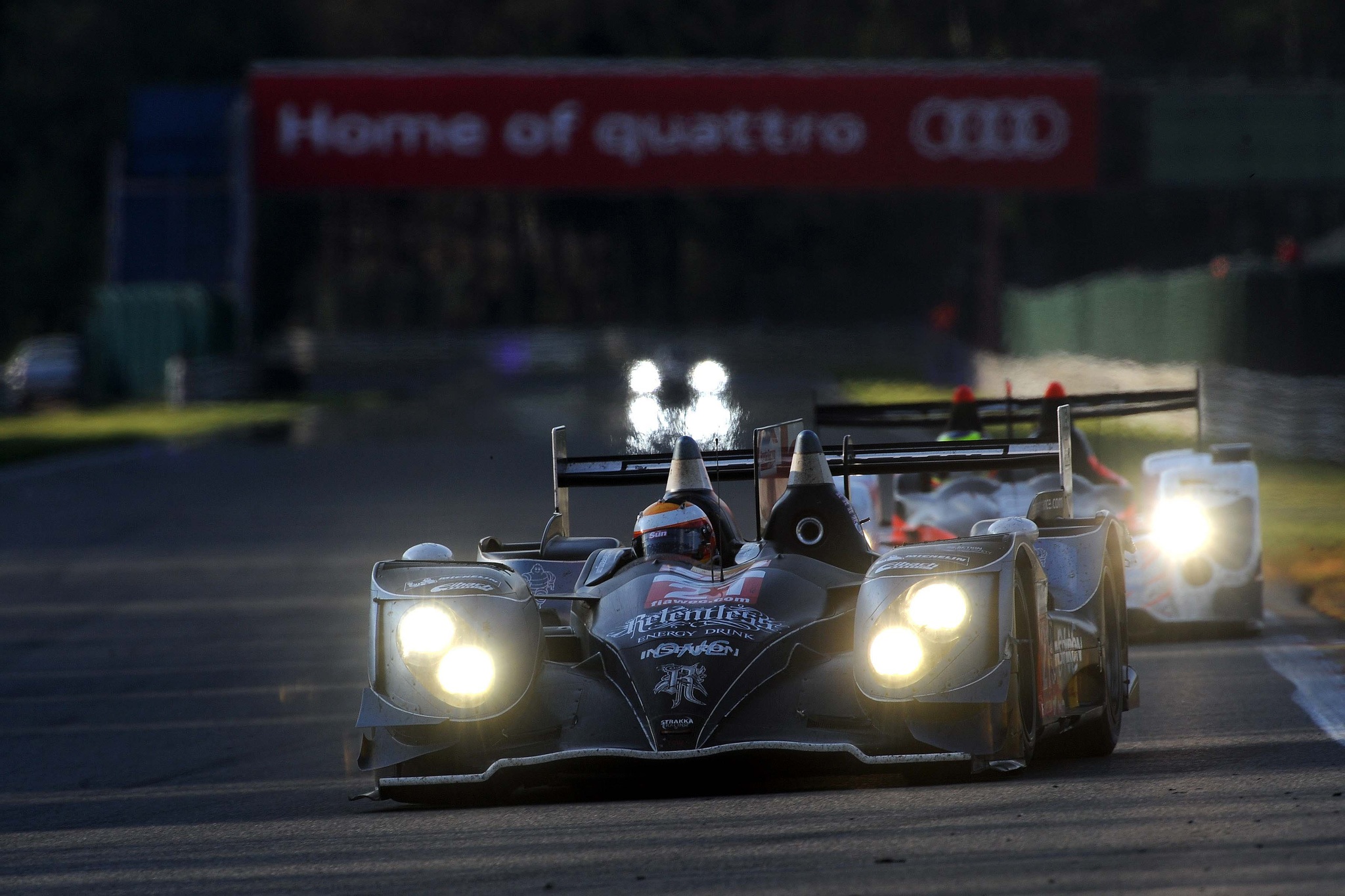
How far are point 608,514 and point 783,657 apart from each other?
13.6 meters

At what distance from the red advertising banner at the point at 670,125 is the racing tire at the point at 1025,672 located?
39.7 m

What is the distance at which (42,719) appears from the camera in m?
9.97

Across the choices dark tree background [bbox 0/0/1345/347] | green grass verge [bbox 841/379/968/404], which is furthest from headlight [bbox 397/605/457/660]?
dark tree background [bbox 0/0/1345/347]

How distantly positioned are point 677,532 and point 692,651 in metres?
1.13

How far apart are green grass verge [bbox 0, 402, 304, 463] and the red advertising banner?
5468 mm

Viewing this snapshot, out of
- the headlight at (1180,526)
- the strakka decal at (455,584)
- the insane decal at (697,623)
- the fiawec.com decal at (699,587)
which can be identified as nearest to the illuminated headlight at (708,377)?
the fiawec.com decal at (699,587)

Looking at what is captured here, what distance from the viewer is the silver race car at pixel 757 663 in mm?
6473

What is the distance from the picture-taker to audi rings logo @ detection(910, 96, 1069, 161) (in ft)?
151

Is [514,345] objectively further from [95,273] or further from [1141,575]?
[1141,575]

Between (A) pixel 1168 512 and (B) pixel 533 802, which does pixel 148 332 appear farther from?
(B) pixel 533 802

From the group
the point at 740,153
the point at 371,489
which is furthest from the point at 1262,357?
the point at 740,153

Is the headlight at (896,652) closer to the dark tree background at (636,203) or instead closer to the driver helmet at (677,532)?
the driver helmet at (677,532)

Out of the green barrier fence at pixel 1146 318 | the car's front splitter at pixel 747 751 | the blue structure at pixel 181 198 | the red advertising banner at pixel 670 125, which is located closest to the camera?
the car's front splitter at pixel 747 751

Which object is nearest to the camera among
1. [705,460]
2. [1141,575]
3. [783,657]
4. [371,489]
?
[783,657]
